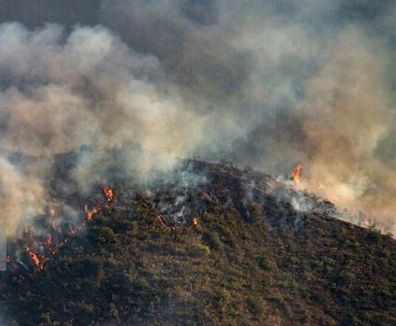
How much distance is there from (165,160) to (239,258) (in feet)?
46.8

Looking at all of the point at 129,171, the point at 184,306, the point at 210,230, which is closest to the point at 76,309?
the point at 184,306

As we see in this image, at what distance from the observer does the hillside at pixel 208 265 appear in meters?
45.5

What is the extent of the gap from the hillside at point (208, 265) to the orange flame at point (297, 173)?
6171 mm

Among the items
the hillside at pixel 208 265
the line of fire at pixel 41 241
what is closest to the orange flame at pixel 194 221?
the hillside at pixel 208 265

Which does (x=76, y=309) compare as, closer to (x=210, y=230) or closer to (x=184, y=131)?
(x=210, y=230)

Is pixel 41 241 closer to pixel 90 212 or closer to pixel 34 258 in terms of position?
pixel 34 258

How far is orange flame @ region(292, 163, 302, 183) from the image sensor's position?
217 feet

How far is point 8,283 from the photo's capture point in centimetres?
4756

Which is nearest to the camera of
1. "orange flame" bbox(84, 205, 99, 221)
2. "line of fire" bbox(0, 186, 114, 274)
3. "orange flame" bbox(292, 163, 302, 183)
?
"line of fire" bbox(0, 186, 114, 274)

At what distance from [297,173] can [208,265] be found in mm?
21270

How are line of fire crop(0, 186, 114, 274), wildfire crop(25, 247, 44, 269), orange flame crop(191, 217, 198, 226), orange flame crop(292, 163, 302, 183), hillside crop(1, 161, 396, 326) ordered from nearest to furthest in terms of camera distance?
1. hillside crop(1, 161, 396, 326)
2. wildfire crop(25, 247, 44, 269)
3. line of fire crop(0, 186, 114, 274)
4. orange flame crop(191, 217, 198, 226)
5. orange flame crop(292, 163, 302, 183)

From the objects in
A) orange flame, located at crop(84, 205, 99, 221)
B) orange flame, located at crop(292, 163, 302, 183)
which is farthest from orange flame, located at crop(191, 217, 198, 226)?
orange flame, located at crop(292, 163, 302, 183)

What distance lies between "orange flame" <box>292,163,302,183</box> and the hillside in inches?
243

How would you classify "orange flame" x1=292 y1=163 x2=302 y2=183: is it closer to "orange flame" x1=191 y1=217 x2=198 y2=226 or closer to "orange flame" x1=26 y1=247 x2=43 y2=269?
"orange flame" x1=191 y1=217 x2=198 y2=226
